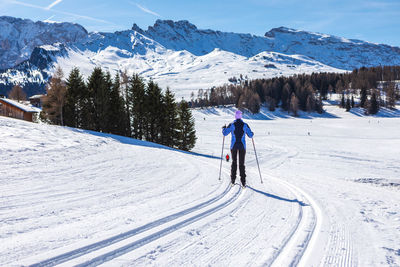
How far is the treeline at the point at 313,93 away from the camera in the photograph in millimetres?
119287

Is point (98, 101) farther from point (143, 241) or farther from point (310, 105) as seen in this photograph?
point (310, 105)

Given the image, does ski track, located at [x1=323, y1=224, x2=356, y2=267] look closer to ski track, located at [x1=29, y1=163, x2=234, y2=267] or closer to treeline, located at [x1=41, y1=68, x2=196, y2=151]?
ski track, located at [x1=29, y1=163, x2=234, y2=267]

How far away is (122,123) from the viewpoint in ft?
109

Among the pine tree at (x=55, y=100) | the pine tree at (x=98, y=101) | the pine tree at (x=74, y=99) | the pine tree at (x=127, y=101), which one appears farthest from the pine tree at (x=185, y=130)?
the pine tree at (x=55, y=100)

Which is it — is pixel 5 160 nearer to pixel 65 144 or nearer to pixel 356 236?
pixel 65 144

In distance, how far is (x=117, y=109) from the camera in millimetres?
32938

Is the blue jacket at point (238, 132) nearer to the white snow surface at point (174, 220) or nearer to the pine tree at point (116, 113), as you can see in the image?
the white snow surface at point (174, 220)

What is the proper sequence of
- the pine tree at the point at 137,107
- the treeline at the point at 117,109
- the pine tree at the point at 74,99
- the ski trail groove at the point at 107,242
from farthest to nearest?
the pine tree at the point at 137,107 < the pine tree at the point at 74,99 < the treeline at the point at 117,109 < the ski trail groove at the point at 107,242

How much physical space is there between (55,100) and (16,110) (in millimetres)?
10200

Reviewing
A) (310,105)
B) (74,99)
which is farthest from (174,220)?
(310,105)

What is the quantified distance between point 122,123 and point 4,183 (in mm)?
27724

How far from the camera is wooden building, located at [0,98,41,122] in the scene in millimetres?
34406

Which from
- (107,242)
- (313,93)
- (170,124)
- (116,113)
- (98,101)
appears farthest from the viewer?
(313,93)

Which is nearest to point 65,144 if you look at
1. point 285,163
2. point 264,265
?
point 264,265
